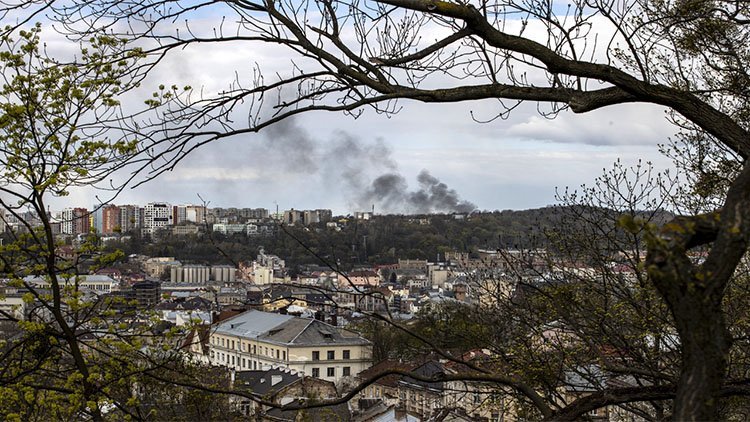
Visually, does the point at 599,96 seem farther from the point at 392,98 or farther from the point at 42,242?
the point at 42,242

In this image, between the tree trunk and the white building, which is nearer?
the tree trunk

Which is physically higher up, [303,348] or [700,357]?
[700,357]

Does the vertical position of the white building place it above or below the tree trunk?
below

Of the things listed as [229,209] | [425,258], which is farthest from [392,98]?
[229,209]

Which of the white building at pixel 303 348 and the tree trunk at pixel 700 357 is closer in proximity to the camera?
the tree trunk at pixel 700 357

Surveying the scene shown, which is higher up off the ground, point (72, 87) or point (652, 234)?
point (72, 87)


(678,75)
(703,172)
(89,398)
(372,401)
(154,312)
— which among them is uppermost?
(678,75)

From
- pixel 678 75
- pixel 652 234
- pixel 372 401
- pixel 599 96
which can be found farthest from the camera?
pixel 372 401

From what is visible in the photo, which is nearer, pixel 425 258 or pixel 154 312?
pixel 154 312

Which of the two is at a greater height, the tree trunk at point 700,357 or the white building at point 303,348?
the tree trunk at point 700,357

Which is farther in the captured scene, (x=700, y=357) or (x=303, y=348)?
(x=303, y=348)

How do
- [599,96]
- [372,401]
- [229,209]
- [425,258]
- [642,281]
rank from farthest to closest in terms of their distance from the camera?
[229,209]
[425,258]
[372,401]
[642,281]
[599,96]
